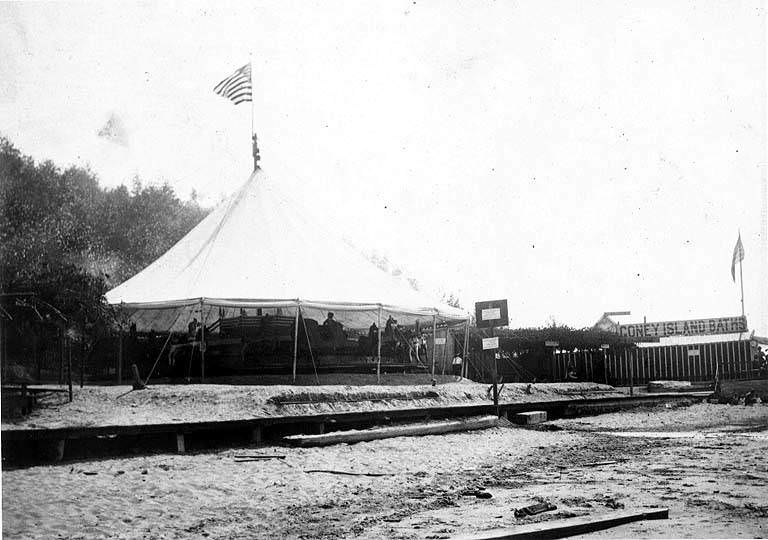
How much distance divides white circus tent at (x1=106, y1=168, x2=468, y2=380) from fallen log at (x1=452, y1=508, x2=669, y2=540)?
31.3 feet

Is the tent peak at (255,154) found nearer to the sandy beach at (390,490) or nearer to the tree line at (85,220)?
the tree line at (85,220)

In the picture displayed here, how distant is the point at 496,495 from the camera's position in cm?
698

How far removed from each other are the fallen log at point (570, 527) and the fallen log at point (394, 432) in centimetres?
486

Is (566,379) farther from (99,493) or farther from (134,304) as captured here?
(99,493)

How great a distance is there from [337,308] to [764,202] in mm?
8464

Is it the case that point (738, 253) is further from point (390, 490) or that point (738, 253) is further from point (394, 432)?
point (390, 490)

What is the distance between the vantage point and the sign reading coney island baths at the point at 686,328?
96.9 ft

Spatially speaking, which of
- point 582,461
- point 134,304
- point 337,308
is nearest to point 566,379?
point 337,308

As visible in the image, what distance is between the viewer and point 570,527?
17.9ft

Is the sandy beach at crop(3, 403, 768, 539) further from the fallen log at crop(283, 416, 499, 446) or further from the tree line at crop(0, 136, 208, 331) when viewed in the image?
the tree line at crop(0, 136, 208, 331)

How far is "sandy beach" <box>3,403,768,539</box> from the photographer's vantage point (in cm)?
584

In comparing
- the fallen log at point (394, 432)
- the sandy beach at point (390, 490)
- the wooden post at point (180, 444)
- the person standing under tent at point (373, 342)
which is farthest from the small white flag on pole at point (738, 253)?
the wooden post at point (180, 444)

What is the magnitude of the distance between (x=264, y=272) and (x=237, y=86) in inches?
147

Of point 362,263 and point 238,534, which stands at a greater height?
point 362,263
